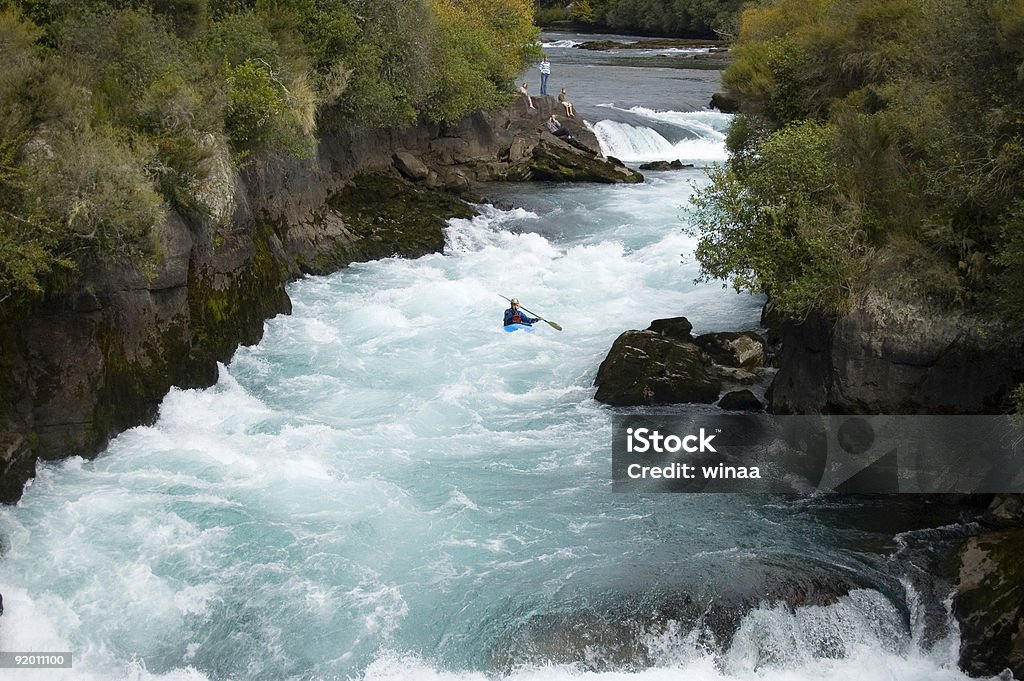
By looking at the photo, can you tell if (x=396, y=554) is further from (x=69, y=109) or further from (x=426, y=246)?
(x=426, y=246)

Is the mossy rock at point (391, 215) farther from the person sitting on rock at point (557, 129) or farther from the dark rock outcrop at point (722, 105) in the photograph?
the dark rock outcrop at point (722, 105)

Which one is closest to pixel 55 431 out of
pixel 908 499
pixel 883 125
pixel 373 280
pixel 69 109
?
pixel 69 109

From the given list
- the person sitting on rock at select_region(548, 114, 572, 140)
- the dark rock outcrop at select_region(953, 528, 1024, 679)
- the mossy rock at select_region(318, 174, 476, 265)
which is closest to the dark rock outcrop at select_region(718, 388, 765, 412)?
the dark rock outcrop at select_region(953, 528, 1024, 679)

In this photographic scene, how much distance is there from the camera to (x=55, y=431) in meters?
15.8

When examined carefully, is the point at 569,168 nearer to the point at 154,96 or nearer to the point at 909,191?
the point at 154,96

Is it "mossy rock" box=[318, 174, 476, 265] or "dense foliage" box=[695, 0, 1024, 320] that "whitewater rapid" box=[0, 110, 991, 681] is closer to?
"dense foliage" box=[695, 0, 1024, 320]

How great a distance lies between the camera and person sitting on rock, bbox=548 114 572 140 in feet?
124

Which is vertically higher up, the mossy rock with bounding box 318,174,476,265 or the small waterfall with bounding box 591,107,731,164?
the small waterfall with bounding box 591,107,731,164

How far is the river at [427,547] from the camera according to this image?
40.4 feet

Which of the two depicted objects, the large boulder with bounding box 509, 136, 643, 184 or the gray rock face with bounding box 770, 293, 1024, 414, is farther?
the large boulder with bounding box 509, 136, 643, 184

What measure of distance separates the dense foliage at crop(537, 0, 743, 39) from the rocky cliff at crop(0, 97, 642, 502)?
48234 mm

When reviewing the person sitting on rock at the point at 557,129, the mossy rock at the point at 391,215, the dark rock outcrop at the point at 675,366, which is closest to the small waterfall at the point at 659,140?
the person sitting on rock at the point at 557,129

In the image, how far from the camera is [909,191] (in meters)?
16.8

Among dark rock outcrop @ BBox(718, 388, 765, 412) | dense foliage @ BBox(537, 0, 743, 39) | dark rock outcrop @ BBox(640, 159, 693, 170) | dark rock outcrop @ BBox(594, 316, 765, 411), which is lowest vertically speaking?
dark rock outcrop @ BBox(718, 388, 765, 412)
